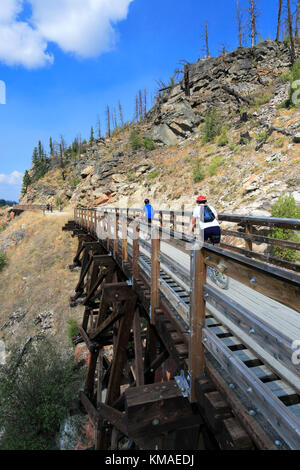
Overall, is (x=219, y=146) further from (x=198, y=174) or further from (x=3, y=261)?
(x=3, y=261)

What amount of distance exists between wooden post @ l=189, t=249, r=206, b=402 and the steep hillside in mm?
8389

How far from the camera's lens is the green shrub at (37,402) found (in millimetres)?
7863

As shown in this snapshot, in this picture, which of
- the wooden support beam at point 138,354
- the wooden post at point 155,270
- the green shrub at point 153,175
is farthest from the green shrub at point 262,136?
the wooden post at point 155,270

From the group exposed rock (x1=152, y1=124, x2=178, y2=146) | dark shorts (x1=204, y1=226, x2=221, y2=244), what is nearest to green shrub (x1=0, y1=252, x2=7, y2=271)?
dark shorts (x1=204, y1=226, x2=221, y2=244)

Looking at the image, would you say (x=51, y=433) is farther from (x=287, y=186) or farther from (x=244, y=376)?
(x=287, y=186)

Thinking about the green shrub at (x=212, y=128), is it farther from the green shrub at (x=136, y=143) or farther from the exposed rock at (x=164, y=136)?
the green shrub at (x=136, y=143)

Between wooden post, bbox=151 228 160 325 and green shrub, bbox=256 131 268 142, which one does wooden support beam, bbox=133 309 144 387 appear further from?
green shrub, bbox=256 131 268 142

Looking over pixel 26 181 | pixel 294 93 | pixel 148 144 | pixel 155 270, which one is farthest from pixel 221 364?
pixel 26 181

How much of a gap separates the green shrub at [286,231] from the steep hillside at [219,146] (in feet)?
3.12

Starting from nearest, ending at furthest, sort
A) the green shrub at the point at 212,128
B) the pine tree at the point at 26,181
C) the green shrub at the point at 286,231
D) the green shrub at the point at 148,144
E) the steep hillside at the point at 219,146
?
1. the green shrub at the point at 286,231
2. the steep hillside at the point at 219,146
3. the green shrub at the point at 212,128
4. the green shrub at the point at 148,144
5. the pine tree at the point at 26,181
